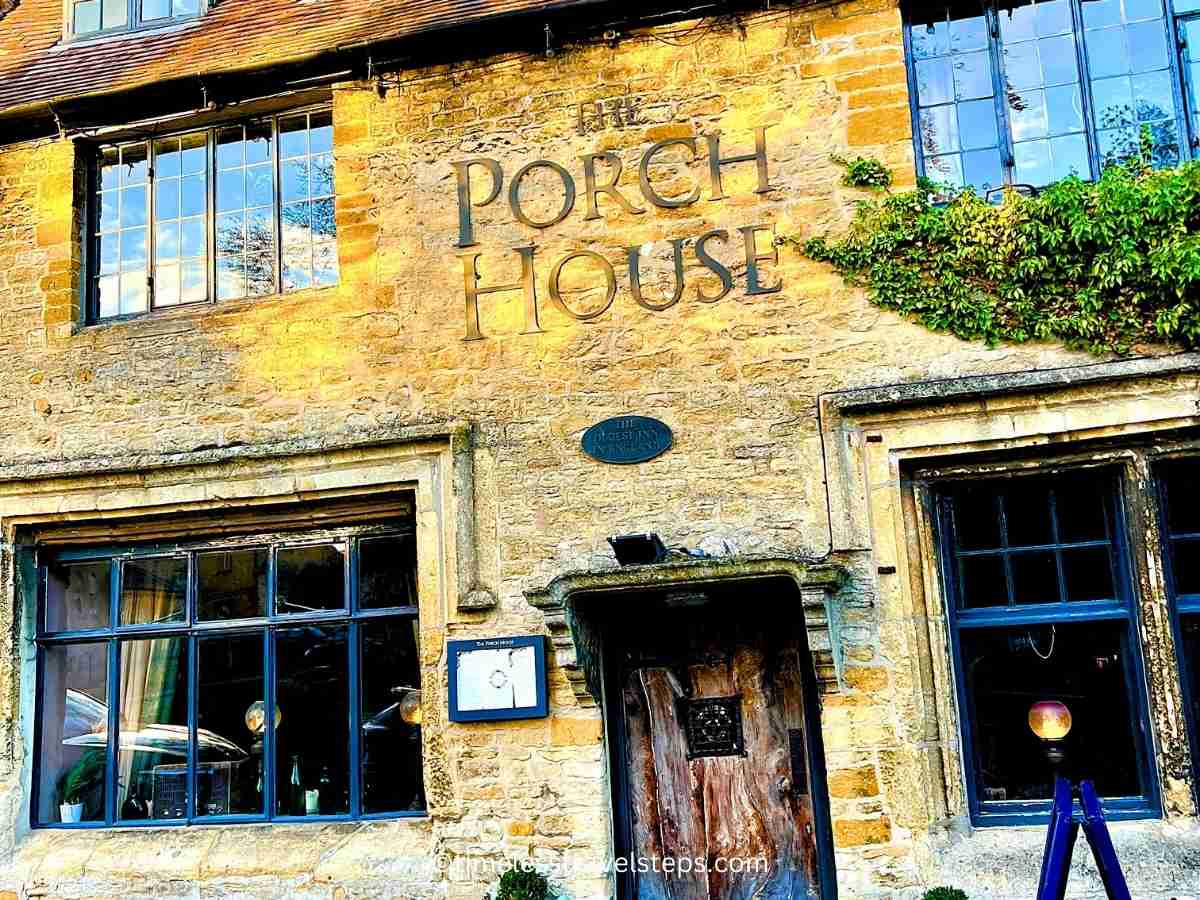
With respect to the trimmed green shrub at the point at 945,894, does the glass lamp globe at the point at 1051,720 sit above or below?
above

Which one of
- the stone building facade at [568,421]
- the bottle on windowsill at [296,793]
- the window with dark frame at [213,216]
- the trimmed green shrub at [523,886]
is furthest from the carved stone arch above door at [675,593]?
the window with dark frame at [213,216]

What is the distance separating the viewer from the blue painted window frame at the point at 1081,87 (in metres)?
6.88

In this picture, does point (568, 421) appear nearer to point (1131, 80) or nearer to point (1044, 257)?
point (1044, 257)

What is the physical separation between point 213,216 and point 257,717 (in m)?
3.22

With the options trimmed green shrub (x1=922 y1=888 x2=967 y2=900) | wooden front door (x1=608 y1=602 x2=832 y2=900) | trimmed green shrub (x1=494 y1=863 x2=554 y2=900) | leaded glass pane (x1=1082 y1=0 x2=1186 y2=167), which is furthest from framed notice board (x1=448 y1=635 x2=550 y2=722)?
leaded glass pane (x1=1082 y1=0 x2=1186 y2=167)

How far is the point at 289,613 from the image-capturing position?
7641mm

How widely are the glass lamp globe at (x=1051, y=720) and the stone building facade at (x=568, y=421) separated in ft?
1.26

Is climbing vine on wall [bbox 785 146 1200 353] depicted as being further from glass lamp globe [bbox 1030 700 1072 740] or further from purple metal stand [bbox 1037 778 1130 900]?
purple metal stand [bbox 1037 778 1130 900]

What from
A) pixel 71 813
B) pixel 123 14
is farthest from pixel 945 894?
pixel 123 14

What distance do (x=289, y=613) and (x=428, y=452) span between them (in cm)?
138

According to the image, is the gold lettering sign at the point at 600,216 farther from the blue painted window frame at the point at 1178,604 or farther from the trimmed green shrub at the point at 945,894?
the trimmed green shrub at the point at 945,894

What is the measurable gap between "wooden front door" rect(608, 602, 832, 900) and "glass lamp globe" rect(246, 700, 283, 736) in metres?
2.08

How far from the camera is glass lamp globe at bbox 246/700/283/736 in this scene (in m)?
7.59

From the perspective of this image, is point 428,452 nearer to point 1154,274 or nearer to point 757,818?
point 757,818
